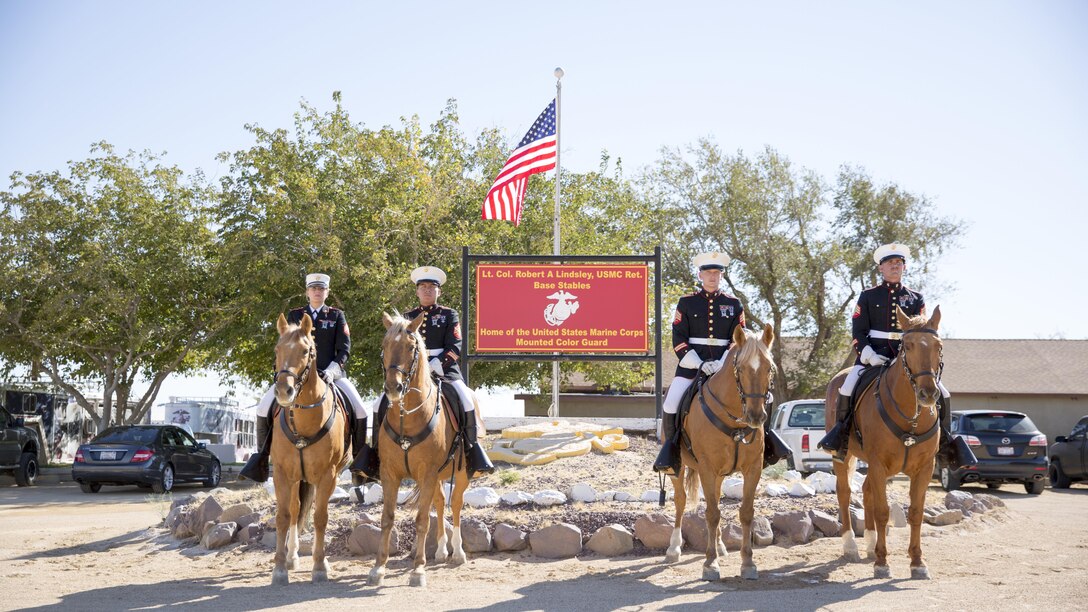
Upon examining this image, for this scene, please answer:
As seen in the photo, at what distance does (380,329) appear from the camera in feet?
85.1

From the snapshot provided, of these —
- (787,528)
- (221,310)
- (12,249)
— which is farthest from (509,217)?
(12,249)

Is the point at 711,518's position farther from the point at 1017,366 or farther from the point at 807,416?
the point at 1017,366

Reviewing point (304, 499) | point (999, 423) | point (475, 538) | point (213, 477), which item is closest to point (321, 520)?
point (304, 499)

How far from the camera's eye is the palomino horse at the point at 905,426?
8.69 metres

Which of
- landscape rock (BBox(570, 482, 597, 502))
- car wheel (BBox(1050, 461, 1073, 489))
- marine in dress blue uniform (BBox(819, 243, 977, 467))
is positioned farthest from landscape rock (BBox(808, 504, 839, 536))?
car wheel (BBox(1050, 461, 1073, 489))

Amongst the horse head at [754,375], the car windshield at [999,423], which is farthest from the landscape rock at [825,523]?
the car windshield at [999,423]

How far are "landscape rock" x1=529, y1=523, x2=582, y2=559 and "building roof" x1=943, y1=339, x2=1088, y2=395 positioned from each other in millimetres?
29952

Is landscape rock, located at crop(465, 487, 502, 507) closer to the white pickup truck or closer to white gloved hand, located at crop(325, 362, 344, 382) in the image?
white gloved hand, located at crop(325, 362, 344, 382)

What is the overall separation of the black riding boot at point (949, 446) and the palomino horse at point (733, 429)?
6.49ft

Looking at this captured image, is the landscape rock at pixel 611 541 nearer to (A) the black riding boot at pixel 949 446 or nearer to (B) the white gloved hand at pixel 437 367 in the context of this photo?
(B) the white gloved hand at pixel 437 367

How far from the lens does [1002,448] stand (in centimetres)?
2008

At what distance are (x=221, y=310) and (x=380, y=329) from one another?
6.18 meters

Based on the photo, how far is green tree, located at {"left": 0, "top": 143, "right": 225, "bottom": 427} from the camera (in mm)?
28250

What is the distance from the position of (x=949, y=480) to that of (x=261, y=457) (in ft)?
51.9
